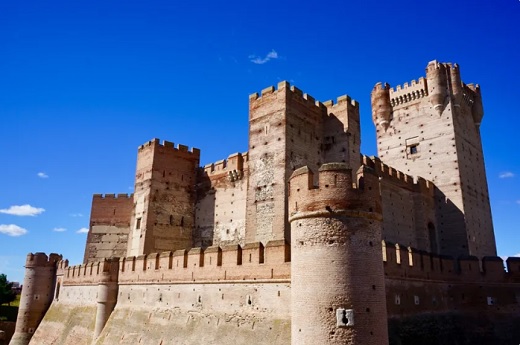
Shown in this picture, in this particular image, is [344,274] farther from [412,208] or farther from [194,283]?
[412,208]

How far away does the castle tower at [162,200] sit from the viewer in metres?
25.2

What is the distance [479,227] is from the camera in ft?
87.5

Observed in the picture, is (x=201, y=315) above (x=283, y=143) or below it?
below

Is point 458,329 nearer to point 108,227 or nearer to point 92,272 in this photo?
point 92,272

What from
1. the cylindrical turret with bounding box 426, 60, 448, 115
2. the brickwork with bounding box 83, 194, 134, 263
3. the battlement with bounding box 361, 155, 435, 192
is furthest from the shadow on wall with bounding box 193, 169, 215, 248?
the cylindrical turret with bounding box 426, 60, 448, 115

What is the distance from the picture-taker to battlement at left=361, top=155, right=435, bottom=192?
24.0 meters

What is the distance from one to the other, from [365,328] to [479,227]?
66.7 ft

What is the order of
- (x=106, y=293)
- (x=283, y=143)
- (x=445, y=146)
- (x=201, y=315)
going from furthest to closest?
(x=445, y=146) < (x=106, y=293) < (x=283, y=143) < (x=201, y=315)

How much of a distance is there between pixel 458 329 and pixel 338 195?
33.0ft

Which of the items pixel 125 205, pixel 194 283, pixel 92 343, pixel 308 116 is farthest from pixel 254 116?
pixel 125 205

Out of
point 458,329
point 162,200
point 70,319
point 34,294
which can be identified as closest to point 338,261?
point 458,329

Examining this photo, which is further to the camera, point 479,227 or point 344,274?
point 479,227

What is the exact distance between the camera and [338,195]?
1064 cm

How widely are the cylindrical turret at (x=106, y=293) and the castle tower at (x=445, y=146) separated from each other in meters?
19.2
